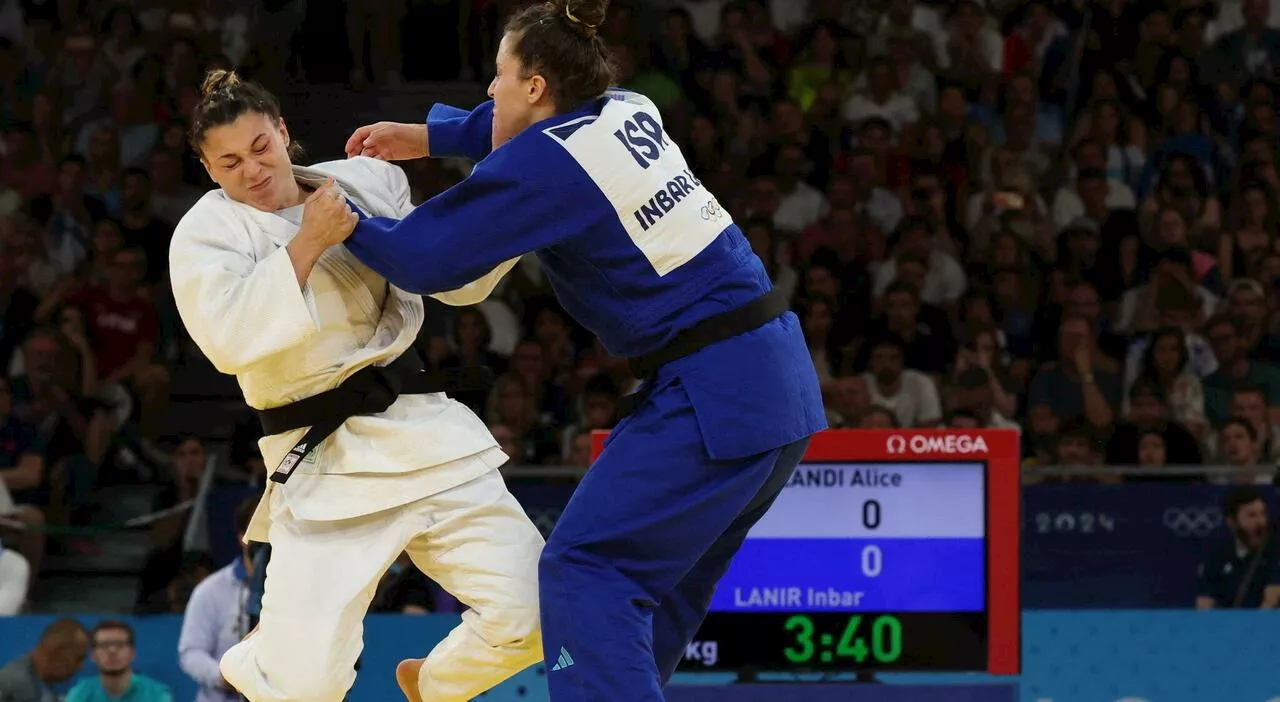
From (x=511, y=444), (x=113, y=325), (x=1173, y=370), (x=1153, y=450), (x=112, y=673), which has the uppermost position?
(x=113, y=325)

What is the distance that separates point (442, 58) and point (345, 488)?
7.35 m

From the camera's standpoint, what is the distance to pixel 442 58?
1102cm

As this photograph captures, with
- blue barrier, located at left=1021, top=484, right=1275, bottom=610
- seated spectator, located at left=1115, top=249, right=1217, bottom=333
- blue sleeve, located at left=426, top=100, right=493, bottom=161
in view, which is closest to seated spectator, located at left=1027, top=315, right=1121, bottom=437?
seated spectator, located at left=1115, top=249, right=1217, bottom=333

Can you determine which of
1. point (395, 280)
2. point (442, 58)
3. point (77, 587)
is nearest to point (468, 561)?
point (395, 280)

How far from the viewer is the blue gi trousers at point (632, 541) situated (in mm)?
3689

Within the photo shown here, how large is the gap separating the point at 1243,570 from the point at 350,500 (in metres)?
4.55

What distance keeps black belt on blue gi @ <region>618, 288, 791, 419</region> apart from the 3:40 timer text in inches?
82.4

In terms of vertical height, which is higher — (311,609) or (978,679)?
(311,609)

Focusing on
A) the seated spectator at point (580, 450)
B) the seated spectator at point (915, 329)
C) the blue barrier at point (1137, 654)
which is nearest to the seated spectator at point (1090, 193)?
the seated spectator at point (915, 329)

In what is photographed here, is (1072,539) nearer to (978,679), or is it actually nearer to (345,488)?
(978,679)

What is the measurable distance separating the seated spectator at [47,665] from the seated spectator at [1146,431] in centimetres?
491

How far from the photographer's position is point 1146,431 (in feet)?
28.2

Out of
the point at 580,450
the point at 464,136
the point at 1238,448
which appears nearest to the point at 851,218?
the point at 580,450

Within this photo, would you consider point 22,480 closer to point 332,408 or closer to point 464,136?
point 464,136
